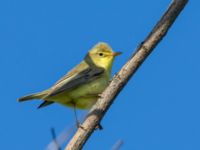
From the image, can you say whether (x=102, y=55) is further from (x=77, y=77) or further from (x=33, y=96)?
(x=33, y=96)

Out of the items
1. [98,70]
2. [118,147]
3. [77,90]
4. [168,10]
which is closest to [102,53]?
[98,70]

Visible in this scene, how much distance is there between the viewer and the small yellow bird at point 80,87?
5.93m

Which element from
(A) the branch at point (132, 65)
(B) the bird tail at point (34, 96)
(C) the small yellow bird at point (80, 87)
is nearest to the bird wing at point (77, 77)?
(C) the small yellow bird at point (80, 87)

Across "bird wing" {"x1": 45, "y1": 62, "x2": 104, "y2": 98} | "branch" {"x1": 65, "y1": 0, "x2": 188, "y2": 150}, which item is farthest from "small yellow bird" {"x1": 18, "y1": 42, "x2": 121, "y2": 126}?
"branch" {"x1": 65, "y1": 0, "x2": 188, "y2": 150}

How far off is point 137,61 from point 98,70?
3.27m

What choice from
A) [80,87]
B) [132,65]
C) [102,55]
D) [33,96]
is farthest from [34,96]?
[132,65]

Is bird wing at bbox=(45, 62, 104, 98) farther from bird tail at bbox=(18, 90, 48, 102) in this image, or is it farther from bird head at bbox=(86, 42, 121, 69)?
bird head at bbox=(86, 42, 121, 69)

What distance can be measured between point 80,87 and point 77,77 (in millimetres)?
215

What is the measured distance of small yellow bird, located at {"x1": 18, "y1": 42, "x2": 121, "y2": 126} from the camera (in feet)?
19.5

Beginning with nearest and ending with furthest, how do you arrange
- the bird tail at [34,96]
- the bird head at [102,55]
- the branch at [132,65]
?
the branch at [132,65], the bird tail at [34,96], the bird head at [102,55]

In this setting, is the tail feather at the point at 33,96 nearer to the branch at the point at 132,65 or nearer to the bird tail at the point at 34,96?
the bird tail at the point at 34,96

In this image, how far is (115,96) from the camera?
3363 millimetres

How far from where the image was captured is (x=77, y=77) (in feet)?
20.9

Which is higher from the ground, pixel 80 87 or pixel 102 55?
pixel 102 55
